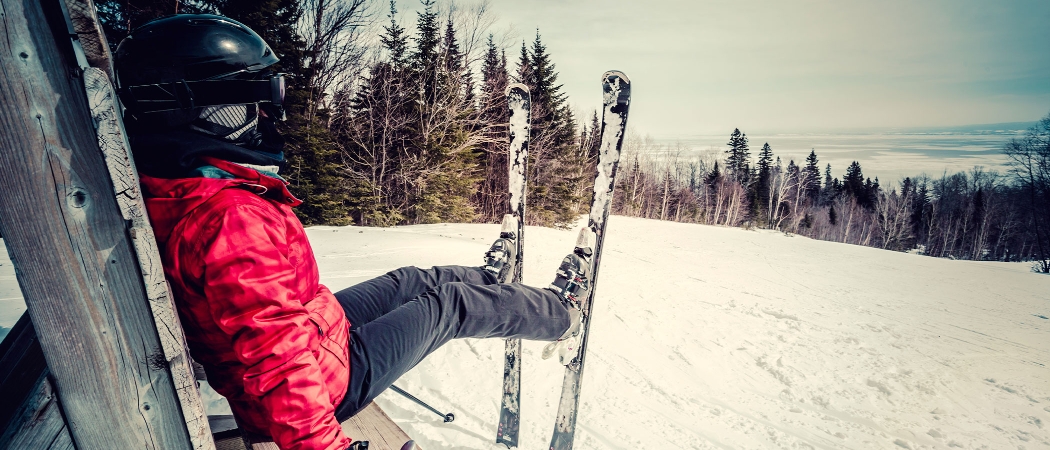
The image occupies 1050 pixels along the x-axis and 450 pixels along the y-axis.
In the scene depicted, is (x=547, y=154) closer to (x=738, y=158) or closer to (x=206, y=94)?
(x=206, y=94)

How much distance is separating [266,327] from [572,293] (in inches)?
66.5

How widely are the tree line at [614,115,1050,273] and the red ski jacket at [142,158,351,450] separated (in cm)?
3397

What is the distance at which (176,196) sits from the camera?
1.10 meters

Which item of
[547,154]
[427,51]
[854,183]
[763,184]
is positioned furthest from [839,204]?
[427,51]

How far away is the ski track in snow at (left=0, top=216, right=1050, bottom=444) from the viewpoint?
3.07 meters

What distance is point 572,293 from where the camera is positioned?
244cm

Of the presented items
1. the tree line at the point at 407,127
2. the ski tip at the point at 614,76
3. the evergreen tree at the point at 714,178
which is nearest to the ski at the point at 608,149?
the ski tip at the point at 614,76

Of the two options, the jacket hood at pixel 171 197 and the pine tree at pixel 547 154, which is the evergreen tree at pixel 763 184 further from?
the jacket hood at pixel 171 197

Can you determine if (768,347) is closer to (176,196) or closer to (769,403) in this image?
(769,403)

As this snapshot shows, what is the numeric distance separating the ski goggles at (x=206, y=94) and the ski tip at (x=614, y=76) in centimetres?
219

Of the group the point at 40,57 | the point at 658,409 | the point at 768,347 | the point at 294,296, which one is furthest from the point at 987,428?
the point at 40,57

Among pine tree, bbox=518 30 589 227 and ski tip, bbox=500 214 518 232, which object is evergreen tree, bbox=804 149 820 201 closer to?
pine tree, bbox=518 30 589 227

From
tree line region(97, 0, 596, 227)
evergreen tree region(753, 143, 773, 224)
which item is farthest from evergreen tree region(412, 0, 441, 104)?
evergreen tree region(753, 143, 773, 224)

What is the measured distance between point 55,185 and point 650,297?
668 centimetres
